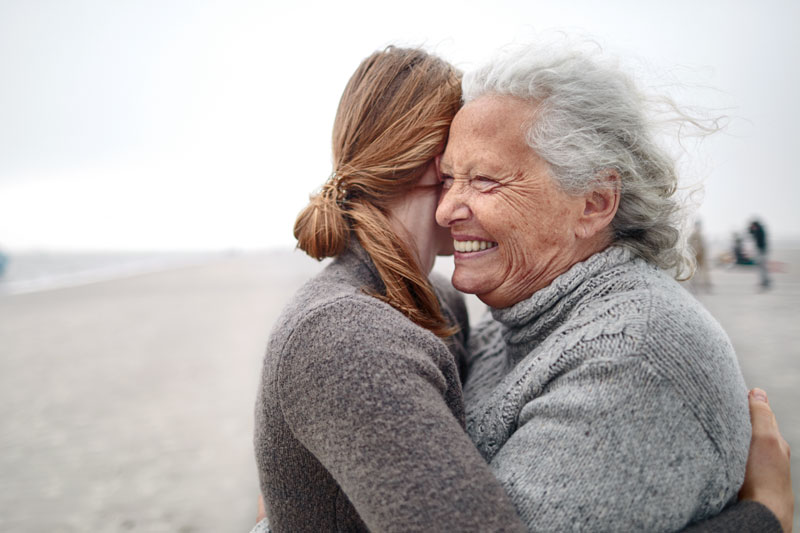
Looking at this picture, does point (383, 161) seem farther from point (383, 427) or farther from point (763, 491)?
point (763, 491)

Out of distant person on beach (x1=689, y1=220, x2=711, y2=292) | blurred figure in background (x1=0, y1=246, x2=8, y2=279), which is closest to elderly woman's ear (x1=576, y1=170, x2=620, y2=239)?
distant person on beach (x1=689, y1=220, x2=711, y2=292)

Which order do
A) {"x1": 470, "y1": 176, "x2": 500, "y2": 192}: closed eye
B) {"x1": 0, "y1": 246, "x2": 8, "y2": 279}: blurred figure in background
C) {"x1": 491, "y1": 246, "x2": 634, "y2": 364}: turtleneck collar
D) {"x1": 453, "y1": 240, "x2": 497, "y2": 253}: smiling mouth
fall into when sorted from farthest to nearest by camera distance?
{"x1": 0, "y1": 246, "x2": 8, "y2": 279}: blurred figure in background < {"x1": 453, "y1": 240, "x2": 497, "y2": 253}: smiling mouth < {"x1": 470, "y1": 176, "x2": 500, "y2": 192}: closed eye < {"x1": 491, "y1": 246, "x2": 634, "y2": 364}: turtleneck collar

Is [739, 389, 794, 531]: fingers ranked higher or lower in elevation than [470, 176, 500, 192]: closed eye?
lower

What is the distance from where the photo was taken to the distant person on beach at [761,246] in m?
13.1

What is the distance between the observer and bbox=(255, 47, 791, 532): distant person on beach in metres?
1.24

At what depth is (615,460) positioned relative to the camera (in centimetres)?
130

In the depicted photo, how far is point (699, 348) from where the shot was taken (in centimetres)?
144

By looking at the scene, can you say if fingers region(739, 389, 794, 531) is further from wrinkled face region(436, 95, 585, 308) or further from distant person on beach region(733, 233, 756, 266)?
distant person on beach region(733, 233, 756, 266)

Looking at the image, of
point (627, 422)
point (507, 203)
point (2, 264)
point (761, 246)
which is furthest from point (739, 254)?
point (2, 264)

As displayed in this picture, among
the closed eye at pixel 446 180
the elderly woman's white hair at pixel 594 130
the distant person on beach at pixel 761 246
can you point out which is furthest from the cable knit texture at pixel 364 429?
the distant person on beach at pixel 761 246

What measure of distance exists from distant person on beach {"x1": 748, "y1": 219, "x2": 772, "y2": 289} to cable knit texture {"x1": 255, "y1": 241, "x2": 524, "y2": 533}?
14053 millimetres

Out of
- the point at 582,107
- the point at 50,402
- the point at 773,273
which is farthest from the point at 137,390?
the point at 773,273

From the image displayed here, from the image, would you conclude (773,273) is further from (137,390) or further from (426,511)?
(426,511)

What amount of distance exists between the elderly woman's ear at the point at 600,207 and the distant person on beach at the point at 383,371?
217mm
